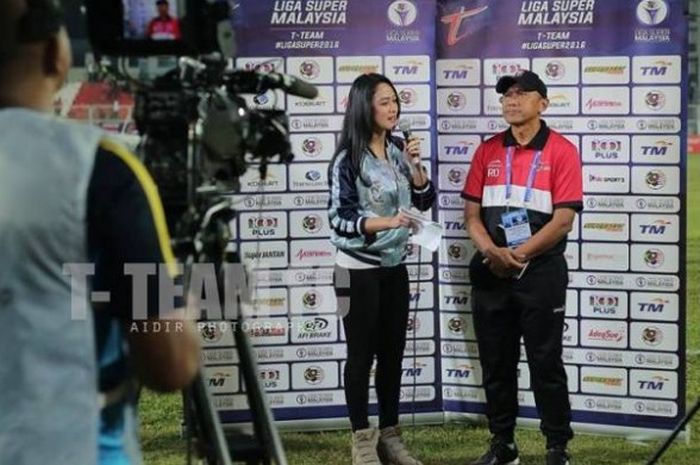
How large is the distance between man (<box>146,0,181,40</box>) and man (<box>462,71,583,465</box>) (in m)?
2.76

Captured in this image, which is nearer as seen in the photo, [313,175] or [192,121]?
[192,121]

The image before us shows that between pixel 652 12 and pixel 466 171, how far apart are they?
3.51 ft

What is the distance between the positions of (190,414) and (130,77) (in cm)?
68

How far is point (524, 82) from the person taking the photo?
4.82 metres

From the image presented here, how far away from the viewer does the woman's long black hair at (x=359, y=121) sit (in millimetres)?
4801

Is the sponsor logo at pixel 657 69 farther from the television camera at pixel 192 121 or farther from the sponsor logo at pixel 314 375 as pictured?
the television camera at pixel 192 121

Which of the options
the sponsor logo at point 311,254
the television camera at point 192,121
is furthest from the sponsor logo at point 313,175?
the television camera at point 192,121

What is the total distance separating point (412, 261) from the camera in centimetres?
545

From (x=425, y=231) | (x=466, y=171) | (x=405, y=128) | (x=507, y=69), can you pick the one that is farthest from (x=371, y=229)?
(x=507, y=69)

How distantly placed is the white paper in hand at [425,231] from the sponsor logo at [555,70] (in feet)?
3.23

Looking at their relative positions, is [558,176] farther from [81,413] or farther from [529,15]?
[81,413]

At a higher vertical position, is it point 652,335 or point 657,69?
point 657,69

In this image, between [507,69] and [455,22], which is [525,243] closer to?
[507,69]

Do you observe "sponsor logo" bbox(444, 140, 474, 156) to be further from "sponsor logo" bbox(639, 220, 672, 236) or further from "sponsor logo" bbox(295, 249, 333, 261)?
"sponsor logo" bbox(639, 220, 672, 236)
